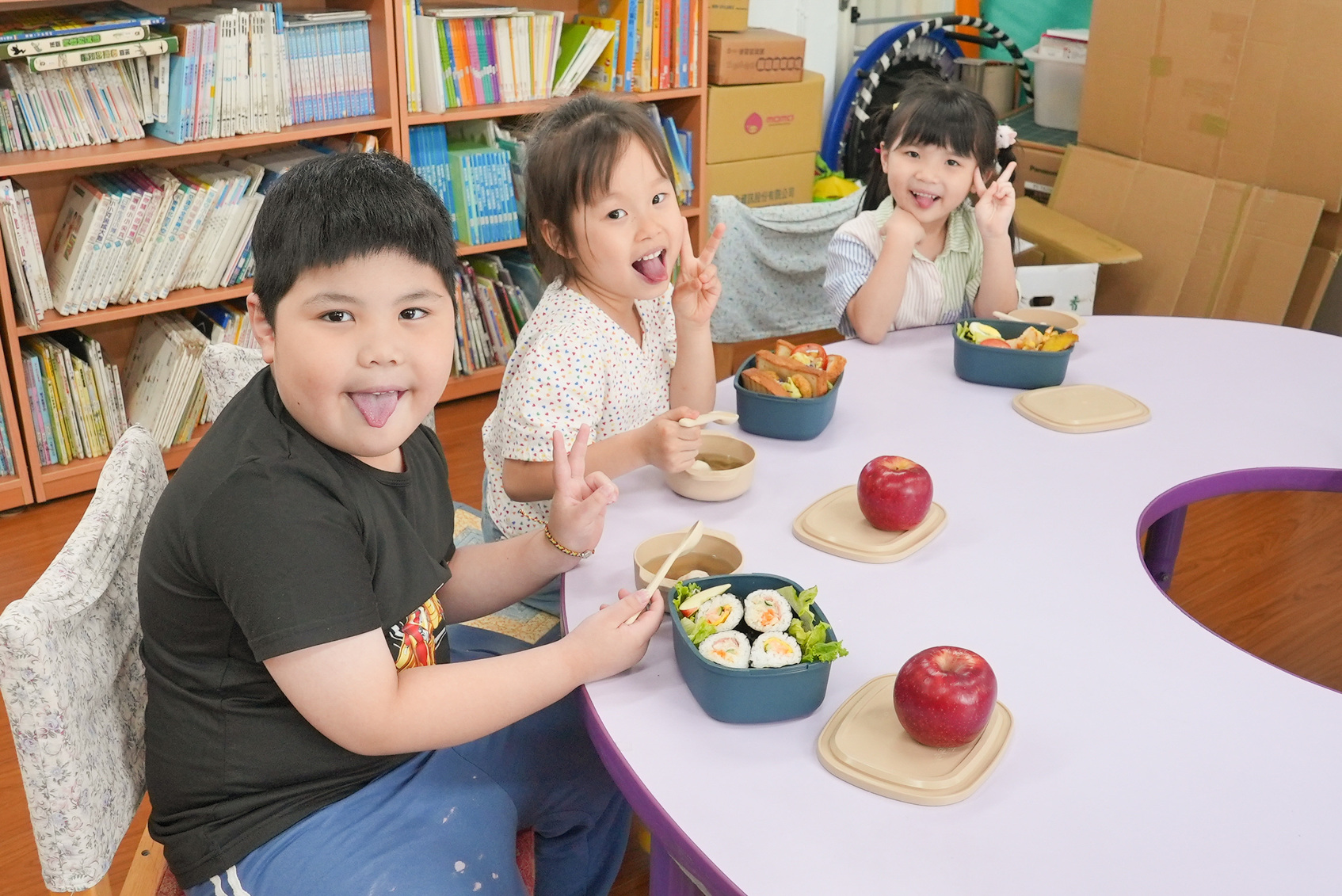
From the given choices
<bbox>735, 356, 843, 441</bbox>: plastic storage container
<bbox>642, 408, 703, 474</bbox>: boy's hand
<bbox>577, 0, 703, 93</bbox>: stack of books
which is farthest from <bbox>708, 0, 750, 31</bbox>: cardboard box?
<bbox>642, 408, 703, 474</bbox>: boy's hand

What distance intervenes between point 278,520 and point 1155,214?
293 centimetres

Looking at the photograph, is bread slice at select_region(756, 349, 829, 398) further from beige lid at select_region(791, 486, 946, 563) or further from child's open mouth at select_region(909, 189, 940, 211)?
child's open mouth at select_region(909, 189, 940, 211)

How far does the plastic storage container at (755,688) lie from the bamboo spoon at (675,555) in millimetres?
75

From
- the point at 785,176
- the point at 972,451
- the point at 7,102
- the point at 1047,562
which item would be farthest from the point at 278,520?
the point at 785,176

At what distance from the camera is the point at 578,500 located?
1.18m

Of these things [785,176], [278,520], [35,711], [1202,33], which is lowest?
[785,176]

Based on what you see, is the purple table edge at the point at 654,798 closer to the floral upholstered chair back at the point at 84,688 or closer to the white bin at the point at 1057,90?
the floral upholstered chair back at the point at 84,688

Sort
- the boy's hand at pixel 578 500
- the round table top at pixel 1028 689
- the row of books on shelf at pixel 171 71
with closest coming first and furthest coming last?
1. the round table top at pixel 1028 689
2. the boy's hand at pixel 578 500
3. the row of books on shelf at pixel 171 71

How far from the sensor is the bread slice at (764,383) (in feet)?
4.73

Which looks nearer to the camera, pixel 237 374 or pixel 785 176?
pixel 237 374

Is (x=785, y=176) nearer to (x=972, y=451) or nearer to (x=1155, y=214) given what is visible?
(x=1155, y=214)

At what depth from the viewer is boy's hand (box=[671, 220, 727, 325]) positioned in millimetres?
1519

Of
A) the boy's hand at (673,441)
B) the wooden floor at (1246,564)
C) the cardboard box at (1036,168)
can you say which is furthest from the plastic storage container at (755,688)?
the cardboard box at (1036,168)

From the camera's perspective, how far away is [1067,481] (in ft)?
4.39
